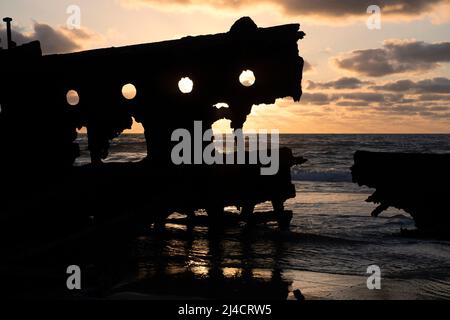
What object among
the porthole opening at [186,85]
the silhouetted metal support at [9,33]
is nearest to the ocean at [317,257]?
the porthole opening at [186,85]

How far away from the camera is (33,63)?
964 centimetres

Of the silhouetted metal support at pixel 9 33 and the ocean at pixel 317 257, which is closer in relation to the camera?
the ocean at pixel 317 257

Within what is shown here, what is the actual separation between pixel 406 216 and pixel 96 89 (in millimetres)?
13035

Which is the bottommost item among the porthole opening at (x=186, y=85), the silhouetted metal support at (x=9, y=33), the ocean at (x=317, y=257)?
the ocean at (x=317, y=257)

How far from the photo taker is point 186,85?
28.2ft

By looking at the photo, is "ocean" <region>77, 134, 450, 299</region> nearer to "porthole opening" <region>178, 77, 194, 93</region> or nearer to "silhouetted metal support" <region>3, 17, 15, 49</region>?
"porthole opening" <region>178, 77, 194, 93</region>

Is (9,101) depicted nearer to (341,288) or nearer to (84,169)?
(84,169)

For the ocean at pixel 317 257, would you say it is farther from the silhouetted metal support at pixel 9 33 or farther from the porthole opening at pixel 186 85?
the silhouetted metal support at pixel 9 33

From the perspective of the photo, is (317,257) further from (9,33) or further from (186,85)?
(9,33)

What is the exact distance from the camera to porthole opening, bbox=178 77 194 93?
8.57 metres

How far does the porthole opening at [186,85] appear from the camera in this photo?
8570 mm

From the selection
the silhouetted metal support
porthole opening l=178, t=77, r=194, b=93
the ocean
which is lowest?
the ocean

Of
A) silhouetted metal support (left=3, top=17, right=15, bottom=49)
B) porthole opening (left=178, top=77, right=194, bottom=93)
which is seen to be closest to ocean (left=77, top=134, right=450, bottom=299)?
porthole opening (left=178, top=77, right=194, bottom=93)
